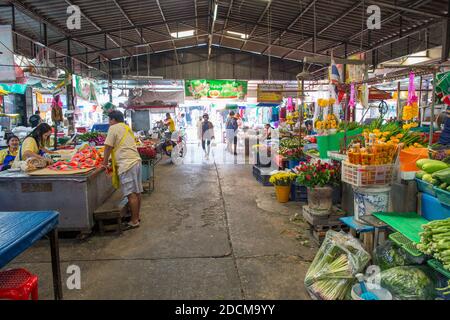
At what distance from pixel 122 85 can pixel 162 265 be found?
14617 millimetres

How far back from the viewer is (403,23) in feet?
28.6

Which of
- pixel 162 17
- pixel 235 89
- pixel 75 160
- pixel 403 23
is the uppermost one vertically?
pixel 162 17

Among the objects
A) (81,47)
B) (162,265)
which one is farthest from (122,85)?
(162,265)

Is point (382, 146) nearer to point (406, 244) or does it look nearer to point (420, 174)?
point (420, 174)

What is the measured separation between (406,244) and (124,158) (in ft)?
12.6

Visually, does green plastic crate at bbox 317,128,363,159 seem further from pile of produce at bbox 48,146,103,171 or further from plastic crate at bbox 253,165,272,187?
pile of produce at bbox 48,146,103,171

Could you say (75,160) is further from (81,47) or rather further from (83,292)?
(81,47)

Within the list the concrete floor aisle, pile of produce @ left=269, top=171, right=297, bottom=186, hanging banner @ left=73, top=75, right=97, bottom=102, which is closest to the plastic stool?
the concrete floor aisle

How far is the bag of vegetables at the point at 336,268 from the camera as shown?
9.71 feet

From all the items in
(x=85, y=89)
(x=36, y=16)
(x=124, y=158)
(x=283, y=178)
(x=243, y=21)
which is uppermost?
(x=243, y=21)

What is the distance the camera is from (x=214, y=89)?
14766 mm

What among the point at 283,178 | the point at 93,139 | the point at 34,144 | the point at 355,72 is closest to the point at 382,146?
the point at 283,178

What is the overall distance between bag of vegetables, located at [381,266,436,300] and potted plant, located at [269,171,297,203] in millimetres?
3601

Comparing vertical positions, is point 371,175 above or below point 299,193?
above
